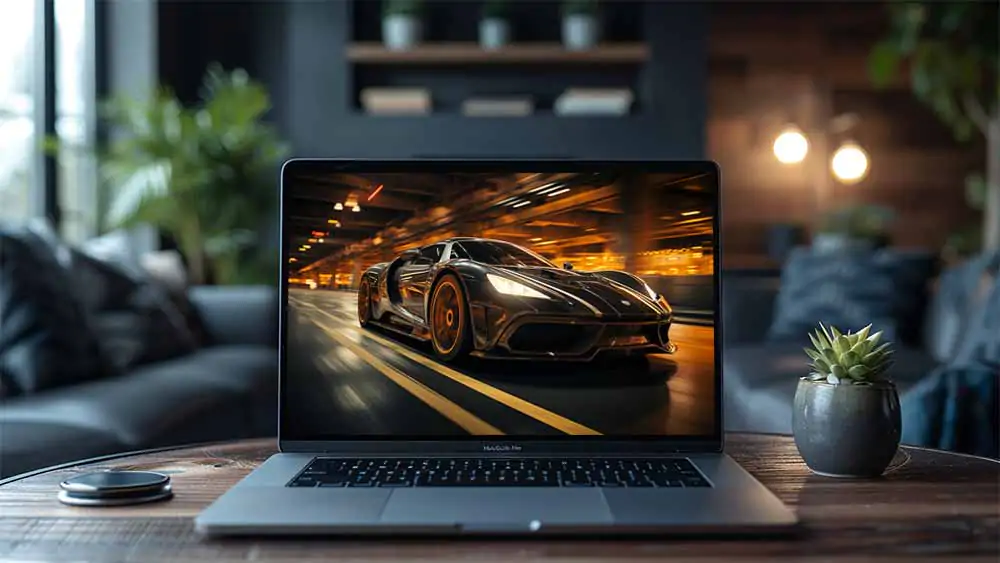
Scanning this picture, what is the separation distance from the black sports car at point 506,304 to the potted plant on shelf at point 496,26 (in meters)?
4.10

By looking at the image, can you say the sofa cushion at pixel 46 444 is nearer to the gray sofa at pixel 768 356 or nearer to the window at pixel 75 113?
the gray sofa at pixel 768 356

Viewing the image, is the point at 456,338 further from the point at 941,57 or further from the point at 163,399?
the point at 941,57

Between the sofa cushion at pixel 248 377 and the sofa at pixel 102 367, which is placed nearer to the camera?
the sofa at pixel 102 367

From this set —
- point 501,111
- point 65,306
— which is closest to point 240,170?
point 501,111

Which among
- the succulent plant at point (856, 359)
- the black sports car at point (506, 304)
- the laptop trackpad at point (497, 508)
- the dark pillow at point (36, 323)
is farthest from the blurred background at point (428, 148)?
the laptop trackpad at point (497, 508)

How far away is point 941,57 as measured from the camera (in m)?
5.11

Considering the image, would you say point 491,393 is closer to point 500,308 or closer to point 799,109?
point 500,308

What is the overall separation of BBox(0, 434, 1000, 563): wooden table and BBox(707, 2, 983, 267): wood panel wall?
199 inches

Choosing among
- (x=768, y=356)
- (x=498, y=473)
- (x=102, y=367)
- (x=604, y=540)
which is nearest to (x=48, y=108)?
(x=102, y=367)

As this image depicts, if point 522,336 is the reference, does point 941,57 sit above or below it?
above

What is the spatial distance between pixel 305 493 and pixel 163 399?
5.14 feet

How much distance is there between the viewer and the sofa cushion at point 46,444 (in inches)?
75.2

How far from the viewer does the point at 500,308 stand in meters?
1.19

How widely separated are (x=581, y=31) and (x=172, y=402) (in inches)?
127
